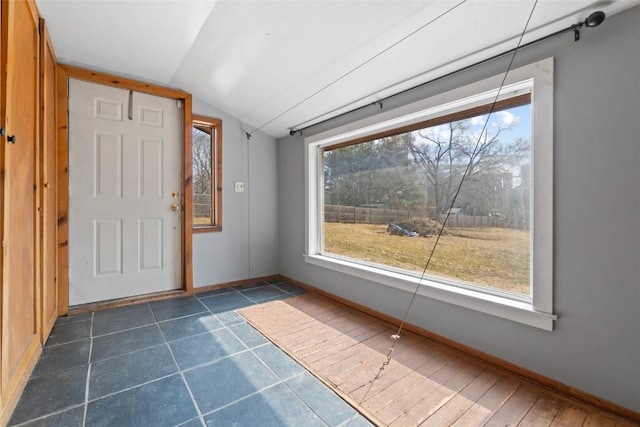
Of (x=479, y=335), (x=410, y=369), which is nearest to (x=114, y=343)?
(x=410, y=369)

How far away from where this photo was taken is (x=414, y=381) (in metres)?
1.58

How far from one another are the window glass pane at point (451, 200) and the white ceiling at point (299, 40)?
45 cm

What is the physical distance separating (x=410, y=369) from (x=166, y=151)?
297 cm

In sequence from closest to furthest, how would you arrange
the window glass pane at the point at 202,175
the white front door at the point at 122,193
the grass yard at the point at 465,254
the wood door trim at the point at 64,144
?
the grass yard at the point at 465,254, the wood door trim at the point at 64,144, the white front door at the point at 122,193, the window glass pane at the point at 202,175

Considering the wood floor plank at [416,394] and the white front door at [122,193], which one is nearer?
the wood floor plank at [416,394]

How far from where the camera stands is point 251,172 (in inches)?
139

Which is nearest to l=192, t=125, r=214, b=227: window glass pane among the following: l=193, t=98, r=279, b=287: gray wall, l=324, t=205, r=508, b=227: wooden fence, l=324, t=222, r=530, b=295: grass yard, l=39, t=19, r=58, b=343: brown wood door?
l=193, t=98, r=279, b=287: gray wall

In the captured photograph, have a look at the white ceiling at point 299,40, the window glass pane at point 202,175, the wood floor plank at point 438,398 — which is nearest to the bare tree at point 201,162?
the window glass pane at point 202,175

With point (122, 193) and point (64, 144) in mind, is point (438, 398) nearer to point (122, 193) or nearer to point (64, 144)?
point (122, 193)

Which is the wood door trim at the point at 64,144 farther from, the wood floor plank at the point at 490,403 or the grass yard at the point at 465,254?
the wood floor plank at the point at 490,403

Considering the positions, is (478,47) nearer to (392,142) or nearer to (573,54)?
(573,54)

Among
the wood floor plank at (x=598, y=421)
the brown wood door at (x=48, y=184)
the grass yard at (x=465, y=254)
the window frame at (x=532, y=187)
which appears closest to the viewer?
the wood floor plank at (x=598, y=421)

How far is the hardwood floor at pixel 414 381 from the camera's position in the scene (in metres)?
1.31

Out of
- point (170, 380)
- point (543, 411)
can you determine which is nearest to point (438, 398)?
point (543, 411)
